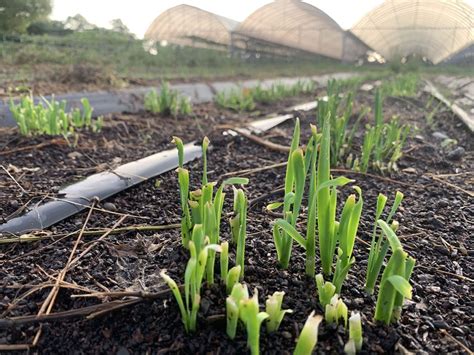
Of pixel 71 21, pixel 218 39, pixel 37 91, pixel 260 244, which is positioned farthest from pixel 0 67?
pixel 218 39

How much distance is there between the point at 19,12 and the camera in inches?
407

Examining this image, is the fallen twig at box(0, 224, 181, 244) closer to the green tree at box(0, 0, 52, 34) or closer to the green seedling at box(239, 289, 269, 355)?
the green seedling at box(239, 289, 269, 355)

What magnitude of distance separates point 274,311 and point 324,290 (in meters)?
0.15

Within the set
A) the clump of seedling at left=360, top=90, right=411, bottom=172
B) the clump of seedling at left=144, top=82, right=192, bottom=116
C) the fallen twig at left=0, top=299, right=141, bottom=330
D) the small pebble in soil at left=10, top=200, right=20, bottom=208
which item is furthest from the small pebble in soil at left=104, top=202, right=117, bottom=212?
the clump of seedling at left=144, top=82, right=192, bottom=116

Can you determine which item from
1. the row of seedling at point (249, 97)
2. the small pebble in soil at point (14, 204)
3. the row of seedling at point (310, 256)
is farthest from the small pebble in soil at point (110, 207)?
the row of seedling at point (249, 97)

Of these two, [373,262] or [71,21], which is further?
[71,21]

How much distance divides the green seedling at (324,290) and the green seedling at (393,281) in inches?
4.4

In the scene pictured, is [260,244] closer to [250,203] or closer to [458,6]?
[250,203]

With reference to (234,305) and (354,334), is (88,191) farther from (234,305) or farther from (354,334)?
(354,334)

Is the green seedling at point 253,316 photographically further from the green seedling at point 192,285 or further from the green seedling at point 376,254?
the green seedling at point 376,254

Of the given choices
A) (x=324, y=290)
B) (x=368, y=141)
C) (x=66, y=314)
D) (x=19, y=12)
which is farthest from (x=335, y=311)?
(x=19, y=12)

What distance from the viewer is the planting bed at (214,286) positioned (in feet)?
3.10

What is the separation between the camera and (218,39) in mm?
23875

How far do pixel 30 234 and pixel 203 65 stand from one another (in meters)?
14.3
